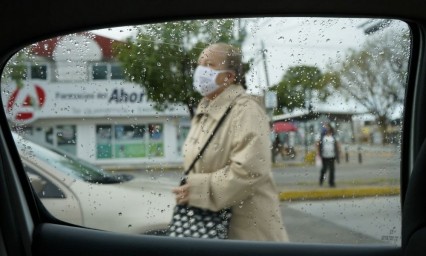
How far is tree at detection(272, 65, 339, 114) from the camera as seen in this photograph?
9.11ft

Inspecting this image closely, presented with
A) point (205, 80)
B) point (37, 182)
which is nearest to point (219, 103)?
point (205, 80)

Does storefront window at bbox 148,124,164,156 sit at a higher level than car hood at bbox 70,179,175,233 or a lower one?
higher

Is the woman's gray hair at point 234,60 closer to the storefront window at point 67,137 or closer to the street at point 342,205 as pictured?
the street at point 342,205

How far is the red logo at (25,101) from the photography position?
2822 millimetres

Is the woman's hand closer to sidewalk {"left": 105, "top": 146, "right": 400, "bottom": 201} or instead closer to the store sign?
sidewalk {"left": 105, "top": 146, "right": 400, "bottom": 201}

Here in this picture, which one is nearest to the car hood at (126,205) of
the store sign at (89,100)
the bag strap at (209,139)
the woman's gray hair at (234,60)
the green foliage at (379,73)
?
the bag strap at (209,139)

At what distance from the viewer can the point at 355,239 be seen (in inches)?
117

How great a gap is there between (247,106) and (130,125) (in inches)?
17.5

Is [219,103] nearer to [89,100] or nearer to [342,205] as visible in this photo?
[89,100]

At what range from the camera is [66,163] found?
2953 millimetres

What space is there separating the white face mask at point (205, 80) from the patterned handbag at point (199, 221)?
0.11m

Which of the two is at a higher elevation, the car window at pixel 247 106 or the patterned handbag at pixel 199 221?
the car window at pixel 247 106

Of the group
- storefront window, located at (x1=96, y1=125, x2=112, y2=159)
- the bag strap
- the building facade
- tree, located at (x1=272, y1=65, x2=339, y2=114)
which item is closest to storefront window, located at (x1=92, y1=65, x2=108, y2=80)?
the building facade

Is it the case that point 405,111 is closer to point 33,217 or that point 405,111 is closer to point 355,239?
point 355,239
